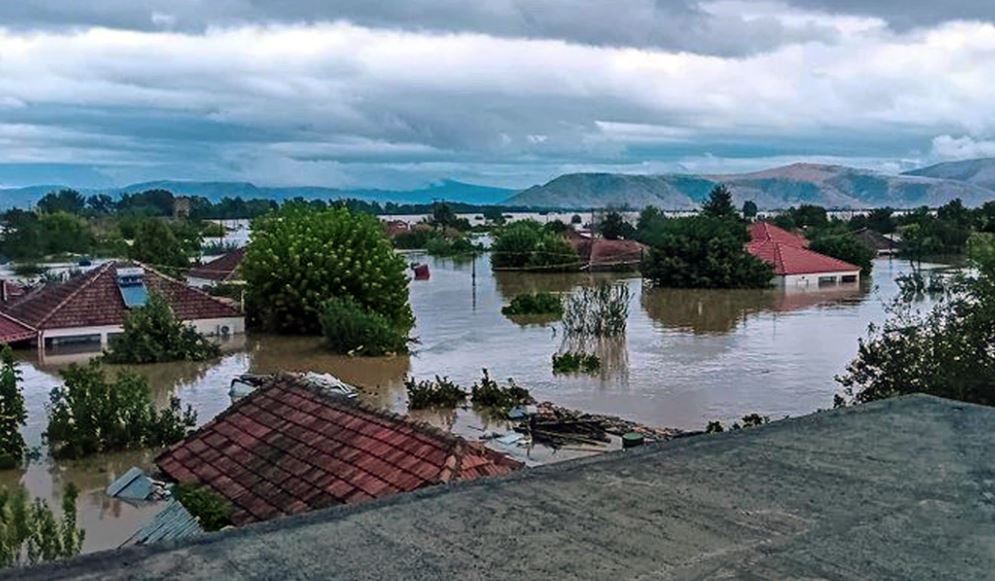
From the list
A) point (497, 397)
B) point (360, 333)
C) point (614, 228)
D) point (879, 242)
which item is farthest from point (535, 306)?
point (879, 242)

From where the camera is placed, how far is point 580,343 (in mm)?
26047

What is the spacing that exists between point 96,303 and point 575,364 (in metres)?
12.6

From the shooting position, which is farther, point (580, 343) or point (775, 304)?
point (775, 304)

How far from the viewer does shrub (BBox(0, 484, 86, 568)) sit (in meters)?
7.36

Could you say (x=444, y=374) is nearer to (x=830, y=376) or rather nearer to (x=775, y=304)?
(x=830, y=376)

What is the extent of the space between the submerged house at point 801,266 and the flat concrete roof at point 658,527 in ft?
120

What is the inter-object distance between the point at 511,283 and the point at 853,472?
4001cm

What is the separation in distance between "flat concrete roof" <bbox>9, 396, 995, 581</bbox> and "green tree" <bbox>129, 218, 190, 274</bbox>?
132 ft

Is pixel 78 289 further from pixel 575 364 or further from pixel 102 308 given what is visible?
pixel 575 364

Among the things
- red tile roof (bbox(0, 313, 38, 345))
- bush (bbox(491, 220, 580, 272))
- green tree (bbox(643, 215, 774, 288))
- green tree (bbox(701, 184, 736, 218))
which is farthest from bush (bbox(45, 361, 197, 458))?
green tree (bbox(701, 184, 736, 218))

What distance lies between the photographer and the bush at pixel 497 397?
18.1 metres

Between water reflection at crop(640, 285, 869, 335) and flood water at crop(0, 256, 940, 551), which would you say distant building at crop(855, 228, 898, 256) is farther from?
flood water at crop(0, 256, 940, 551)

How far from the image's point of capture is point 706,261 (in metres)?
39.7

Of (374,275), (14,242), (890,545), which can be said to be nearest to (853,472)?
(890,545)
